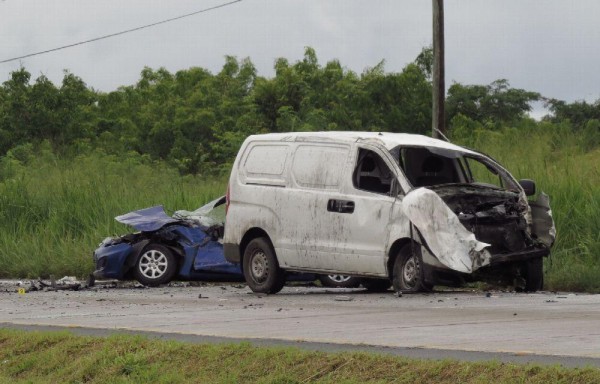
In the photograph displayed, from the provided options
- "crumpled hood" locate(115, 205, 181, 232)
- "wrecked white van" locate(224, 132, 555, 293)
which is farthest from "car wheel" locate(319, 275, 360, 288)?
"crumpled hood" locate(115, 205, 181, 232)

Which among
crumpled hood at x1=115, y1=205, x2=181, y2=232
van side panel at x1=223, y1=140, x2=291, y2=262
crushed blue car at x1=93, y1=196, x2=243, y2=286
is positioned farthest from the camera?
crumpled hood at x1=115, y1=205, x2=181, y2=232

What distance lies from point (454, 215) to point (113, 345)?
6.92m

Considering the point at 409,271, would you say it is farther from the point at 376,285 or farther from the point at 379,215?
the point at 376,285

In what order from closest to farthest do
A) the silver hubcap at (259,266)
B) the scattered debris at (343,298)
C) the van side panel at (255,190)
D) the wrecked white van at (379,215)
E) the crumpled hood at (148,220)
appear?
1. the wrecked white van at (379,215)
2. the scattered debris at (343,298)
3. the van side panel at (255,190)
4. the silver hubcap at (259,266)
5. the crumpled hood at (148,220)

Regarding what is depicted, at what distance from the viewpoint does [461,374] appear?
823 centimetres

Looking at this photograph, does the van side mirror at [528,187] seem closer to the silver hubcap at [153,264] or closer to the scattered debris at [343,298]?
the scattered debris at [343,298]

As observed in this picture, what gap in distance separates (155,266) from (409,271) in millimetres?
5198

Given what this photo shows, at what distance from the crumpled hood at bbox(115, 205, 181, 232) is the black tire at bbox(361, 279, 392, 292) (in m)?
3.37

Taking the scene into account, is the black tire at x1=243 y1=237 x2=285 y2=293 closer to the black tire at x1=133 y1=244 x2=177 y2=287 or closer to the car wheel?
the car wheel

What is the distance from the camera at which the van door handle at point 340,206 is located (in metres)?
17.7

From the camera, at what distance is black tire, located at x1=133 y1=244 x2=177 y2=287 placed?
20.7 m

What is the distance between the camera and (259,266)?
1884cm

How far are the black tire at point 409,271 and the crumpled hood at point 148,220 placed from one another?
4929 mm

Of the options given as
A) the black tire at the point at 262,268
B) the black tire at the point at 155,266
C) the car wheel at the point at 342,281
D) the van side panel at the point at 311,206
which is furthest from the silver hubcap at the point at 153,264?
the van side panel at the point at 311,206
